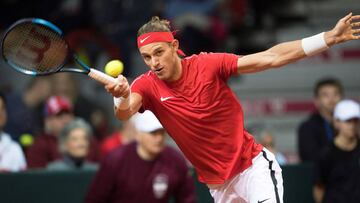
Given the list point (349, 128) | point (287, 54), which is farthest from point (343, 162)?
point (287, 54)

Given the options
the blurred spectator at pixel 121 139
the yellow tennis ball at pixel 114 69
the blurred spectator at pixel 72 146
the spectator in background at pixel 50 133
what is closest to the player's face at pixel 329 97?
the blurred spectator at pixel 121 139

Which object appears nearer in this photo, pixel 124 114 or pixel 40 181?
pixel 124 114

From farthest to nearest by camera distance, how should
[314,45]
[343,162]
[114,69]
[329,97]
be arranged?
1. [329,97]
2. [343,162]
3. [314,45]
4. [114,69]

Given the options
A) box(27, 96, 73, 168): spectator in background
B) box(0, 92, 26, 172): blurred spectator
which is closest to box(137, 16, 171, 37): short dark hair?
box(0, 92, 26, 172): blurred spectator

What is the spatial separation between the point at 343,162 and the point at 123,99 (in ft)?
10.9

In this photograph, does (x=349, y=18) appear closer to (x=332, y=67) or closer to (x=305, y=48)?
(x=305, y=48)

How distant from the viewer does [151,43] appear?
6898 millimetres

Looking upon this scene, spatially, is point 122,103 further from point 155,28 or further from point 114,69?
point 155,28

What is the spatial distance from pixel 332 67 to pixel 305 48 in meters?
7.27

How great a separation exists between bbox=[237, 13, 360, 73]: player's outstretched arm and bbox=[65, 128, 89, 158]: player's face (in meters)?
3.27

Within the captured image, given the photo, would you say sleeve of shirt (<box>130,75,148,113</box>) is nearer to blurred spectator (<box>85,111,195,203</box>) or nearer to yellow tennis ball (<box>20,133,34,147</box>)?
blurred spectator (<box>85,111,195,203</box>)

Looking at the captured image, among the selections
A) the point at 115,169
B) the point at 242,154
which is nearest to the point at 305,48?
the point at 242,154

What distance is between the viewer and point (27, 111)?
11.1 meters

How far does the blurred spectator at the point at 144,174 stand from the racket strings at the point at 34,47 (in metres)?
→ 2.06
